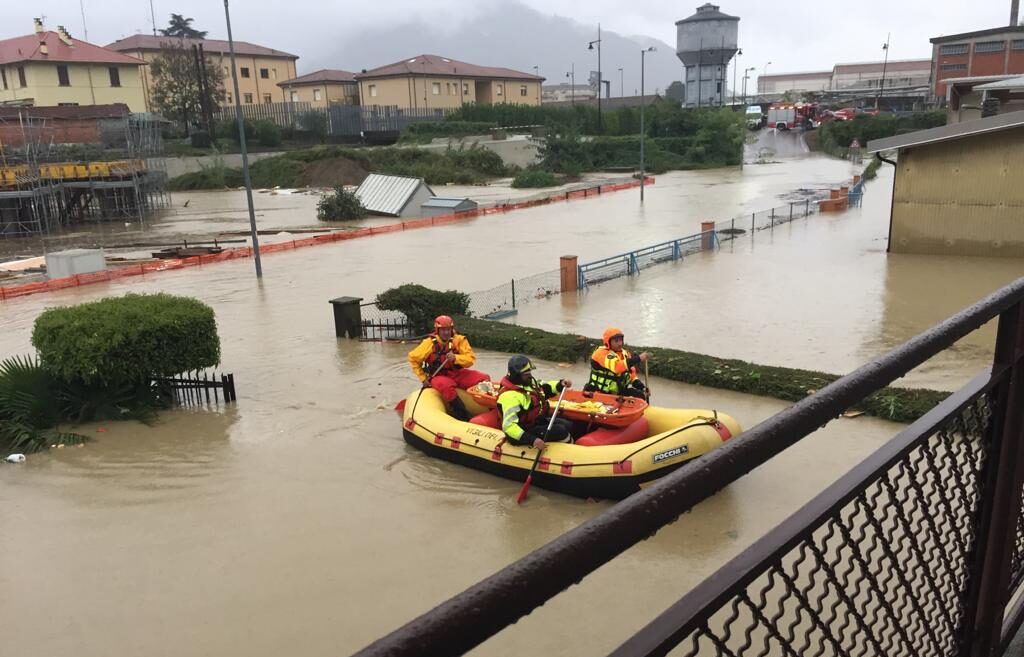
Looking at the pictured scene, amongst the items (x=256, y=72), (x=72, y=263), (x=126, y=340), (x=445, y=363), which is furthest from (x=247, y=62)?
(x=445, y=363)

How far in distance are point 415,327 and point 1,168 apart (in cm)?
3430

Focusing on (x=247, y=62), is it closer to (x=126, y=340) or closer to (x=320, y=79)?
(x=320, y=79)

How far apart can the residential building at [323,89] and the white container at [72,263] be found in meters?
69.4

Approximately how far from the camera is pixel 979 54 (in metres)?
76.4

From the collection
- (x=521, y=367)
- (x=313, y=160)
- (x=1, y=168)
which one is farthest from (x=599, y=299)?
(x=313, y=160)

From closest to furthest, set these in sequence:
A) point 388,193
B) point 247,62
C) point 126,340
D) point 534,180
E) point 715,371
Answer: point 126,340 → point 715,371 → point 388,193 → point 534,180 → point 247,62

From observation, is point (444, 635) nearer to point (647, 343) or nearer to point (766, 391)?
point (766, 391)

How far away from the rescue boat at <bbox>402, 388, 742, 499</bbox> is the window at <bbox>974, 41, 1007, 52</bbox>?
264 feet

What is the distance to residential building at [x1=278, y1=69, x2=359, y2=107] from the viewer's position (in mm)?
93000

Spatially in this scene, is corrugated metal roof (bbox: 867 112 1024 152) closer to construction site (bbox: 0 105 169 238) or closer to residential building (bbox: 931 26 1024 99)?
construction site (bbox: 0 105 169 238)

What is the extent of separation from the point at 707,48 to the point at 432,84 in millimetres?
53703

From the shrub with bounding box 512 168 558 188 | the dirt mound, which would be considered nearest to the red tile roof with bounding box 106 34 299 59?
the dirt mound

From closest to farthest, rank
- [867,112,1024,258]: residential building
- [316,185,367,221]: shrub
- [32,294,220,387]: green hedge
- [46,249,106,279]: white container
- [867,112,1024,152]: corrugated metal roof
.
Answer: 1. [32,294,220,387]: green hedge
2. [867,112,1024,152]: corrugated metal roof
3. [867,112,1024,258]: residential building
4. [46,249,106,279]: white container
5. [316,185,367,221]: shrub

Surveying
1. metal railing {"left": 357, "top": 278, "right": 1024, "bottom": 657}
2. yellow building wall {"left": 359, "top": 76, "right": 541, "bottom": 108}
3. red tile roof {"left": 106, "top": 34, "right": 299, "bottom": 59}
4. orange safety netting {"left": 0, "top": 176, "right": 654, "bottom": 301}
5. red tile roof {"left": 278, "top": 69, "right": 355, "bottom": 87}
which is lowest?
orange safety netting {"left": 0, "top": 176, "right": 654, "bottom": 301}
